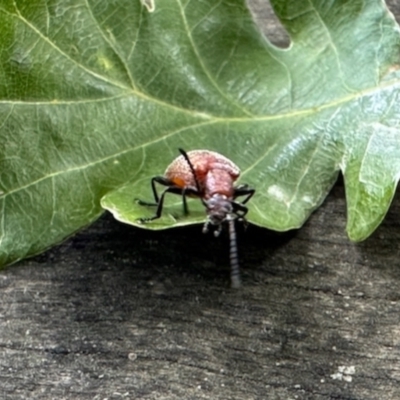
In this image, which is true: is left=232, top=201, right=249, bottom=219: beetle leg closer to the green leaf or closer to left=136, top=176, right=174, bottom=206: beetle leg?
the green leaf

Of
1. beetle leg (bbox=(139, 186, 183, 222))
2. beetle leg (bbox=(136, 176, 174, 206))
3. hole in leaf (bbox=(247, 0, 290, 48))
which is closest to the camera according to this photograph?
beetle leg (bbox=(139, 186, 183, 222))

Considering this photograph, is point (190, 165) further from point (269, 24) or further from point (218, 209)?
point (269, 24)

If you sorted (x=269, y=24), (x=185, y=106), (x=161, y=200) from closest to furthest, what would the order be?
(x=161, y=200), (x=185, y=106), (x=269, y=24)

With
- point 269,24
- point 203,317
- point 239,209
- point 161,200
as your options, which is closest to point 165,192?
point 161,200

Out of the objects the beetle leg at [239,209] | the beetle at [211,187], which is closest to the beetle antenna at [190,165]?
the beetle at [211,187]

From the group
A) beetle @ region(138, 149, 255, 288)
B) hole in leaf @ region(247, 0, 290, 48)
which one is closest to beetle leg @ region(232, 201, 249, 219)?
beetle @ region(138, 149, 255, 288)

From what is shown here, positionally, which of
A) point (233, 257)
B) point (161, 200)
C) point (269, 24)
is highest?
point (269, 24)

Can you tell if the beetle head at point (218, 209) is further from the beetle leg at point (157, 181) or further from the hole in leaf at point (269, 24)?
the hole in leaf at point (269, 24)
